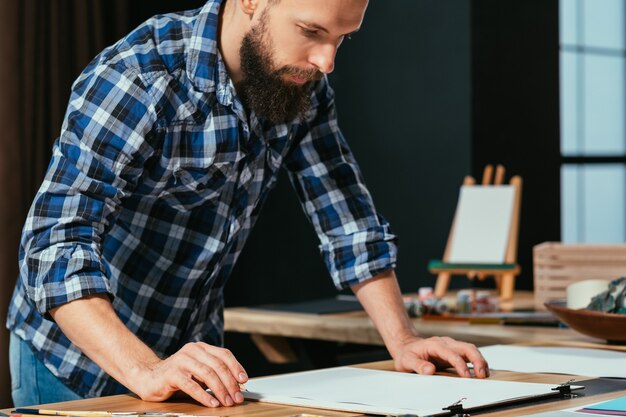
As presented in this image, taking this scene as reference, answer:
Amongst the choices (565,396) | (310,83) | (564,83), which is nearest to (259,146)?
(310,83)

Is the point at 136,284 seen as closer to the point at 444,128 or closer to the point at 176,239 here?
the point at 176,239

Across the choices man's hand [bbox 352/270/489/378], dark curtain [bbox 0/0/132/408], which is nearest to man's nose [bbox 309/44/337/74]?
man's hand [bbox 352/270/489/378]

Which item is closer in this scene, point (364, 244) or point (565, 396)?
point (565, 396)

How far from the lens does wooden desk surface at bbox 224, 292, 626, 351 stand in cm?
226

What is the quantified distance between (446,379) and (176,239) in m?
0.53

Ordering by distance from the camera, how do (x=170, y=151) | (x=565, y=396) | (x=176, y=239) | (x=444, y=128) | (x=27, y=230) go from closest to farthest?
(x=565, y=396) < (x=27, y=230) < (x=170, y=151) < (x=176, y=239) < (x=444, y=128)

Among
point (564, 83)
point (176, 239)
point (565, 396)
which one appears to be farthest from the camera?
point (564, 83)

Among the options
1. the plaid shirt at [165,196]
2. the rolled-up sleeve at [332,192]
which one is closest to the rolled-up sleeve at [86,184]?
the plaid shirt at [165,196]

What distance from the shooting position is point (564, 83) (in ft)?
18.4

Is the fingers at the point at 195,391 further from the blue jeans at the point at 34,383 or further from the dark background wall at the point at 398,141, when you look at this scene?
the dark background wall at the point at 398,141

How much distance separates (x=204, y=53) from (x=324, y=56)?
0.20 meters

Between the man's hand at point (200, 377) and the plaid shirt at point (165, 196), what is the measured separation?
0.60 feet

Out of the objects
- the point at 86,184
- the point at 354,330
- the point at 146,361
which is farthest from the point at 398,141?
the point at 146,361

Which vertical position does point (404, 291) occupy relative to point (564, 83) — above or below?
below
